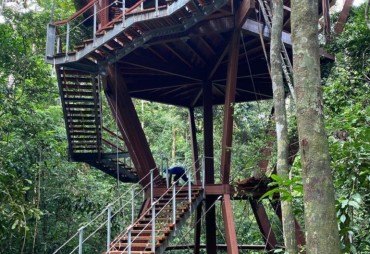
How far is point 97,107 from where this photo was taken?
11430mm

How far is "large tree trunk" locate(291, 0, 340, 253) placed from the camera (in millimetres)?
3242

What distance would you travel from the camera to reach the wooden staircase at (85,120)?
35.4 feet

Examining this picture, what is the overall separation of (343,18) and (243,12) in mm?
3864

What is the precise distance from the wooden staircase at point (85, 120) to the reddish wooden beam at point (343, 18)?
6.53m

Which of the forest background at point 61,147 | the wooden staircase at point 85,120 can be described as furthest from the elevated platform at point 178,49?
the forest background at point 61,147

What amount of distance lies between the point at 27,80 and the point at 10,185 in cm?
548

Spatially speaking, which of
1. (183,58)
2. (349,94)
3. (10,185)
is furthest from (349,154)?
(183,58)

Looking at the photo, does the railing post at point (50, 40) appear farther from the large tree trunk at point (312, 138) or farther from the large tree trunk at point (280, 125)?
the large tree trunk at point (312, 138)

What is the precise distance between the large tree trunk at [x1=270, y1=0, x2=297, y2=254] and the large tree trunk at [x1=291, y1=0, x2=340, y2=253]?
2.81 meters

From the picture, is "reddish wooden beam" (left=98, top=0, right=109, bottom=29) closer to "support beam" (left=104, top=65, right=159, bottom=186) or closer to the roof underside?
the roof underside

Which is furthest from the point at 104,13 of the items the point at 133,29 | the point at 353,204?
the point at 353,204

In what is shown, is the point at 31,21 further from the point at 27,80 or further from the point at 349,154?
the point at 349,154

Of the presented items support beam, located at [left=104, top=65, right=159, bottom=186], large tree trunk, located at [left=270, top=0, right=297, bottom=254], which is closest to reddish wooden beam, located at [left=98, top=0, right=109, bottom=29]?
support beam, located at [left=104, top=65, right=159, bottom=186]

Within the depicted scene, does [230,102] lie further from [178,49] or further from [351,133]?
[351,133]
